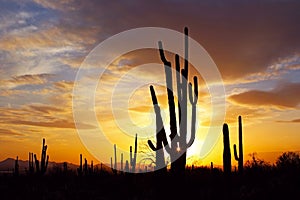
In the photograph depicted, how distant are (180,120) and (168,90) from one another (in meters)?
0.78

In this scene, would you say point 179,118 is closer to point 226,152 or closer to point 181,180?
point 181,180

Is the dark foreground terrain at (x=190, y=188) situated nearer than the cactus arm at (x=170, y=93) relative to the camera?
No

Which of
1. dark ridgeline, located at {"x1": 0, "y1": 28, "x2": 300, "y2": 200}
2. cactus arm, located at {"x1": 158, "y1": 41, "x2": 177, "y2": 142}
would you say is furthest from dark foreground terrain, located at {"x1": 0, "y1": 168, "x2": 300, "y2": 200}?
cactus arm, located at {"x1": 158, "y1": 41, "x2": 177, "y2": 142}

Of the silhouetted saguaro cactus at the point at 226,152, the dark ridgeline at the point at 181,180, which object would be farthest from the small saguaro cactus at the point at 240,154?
the silhouetted saguaro cactus at the point at 226,152

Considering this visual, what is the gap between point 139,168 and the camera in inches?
1128

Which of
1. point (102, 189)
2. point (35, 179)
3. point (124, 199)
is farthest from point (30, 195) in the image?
point (35, 179)

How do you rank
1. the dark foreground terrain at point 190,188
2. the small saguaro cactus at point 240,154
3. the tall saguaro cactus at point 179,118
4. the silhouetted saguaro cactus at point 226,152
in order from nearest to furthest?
the tall saguaro cactus at point 179,118
the dark foreground terrain at point 190,188
the silhouetted saguaro cactus at point 226,152
the small saguaro cactus at point 240,154

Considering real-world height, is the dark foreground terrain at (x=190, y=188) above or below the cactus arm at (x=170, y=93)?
below

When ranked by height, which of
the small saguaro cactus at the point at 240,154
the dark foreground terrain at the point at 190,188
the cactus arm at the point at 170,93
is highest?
the cactus arm at the point at 170,93

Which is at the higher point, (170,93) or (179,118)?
(170,93)

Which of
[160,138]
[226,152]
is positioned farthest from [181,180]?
[226,152]

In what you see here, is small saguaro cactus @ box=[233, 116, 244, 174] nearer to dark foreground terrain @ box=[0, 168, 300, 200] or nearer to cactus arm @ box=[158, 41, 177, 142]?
dark foreground terrain @ box=[0, 168, 300, 200]

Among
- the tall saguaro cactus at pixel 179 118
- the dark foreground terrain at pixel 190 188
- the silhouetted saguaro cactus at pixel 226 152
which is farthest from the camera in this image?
the silhouetted saguaro cactus at pixel 226 152

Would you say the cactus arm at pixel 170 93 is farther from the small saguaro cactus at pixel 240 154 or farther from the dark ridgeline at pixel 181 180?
the small saguaro cactus at pixel 240 154
